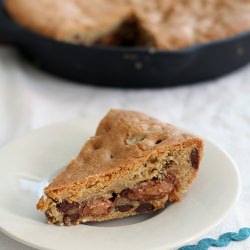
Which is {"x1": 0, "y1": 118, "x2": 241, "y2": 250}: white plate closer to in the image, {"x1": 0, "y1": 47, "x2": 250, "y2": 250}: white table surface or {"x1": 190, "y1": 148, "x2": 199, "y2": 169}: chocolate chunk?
{"x1": 190, "y1": 148, "x2": 199, "y2": 169}: chocolate chunk

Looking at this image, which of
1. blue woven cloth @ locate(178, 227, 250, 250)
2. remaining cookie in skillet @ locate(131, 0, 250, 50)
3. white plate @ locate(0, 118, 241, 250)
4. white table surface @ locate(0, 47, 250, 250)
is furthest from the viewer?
remaining cookie in skillet @ locate(131, 0, 250, 50)

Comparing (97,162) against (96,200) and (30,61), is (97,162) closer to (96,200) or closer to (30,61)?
(96,200)

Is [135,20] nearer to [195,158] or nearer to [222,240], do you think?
[195,158]

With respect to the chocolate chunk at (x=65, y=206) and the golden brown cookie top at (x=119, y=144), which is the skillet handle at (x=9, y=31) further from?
the chocolate chunk at (x=65, y=206)

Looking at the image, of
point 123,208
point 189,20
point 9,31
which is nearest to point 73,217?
point 123,208

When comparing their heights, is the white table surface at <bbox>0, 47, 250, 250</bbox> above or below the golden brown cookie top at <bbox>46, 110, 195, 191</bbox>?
below

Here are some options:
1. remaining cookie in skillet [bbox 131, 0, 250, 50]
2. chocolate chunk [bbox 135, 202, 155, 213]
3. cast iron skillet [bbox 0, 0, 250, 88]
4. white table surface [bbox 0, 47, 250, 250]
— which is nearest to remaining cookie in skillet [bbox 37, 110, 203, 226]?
chocolate chunk [bbox 135, 202, 155, 213]

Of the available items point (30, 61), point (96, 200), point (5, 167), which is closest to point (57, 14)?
point (30, 61)

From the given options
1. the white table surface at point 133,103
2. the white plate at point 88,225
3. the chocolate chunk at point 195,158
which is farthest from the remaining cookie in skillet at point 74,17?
the chocolate chunk at point 195,158

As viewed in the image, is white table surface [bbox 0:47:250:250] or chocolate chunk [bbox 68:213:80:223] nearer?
chocolate chunk [bbox 68:213:80:223]
